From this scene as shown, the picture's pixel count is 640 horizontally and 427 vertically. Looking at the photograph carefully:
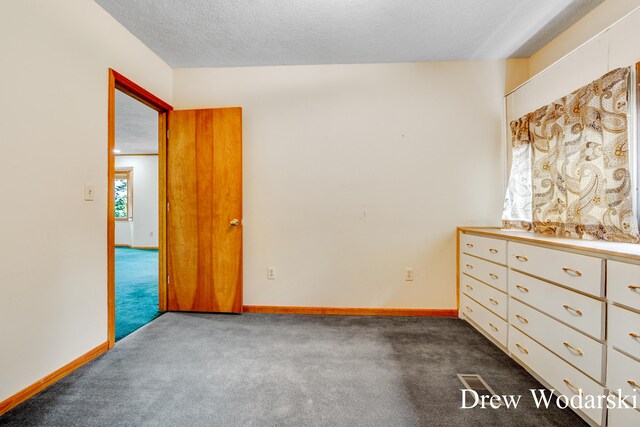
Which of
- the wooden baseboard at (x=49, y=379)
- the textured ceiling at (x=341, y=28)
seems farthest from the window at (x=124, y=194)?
A: the wooden baseboard at (x=49, y=379)

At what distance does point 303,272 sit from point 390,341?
3.48 ft

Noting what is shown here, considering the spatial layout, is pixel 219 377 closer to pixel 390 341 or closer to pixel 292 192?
pixel 390 341

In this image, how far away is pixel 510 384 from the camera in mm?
1686

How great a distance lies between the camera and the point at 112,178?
2168 millimetres

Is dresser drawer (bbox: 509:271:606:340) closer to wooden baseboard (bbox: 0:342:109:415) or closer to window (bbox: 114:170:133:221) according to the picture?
wooden baseboard (bbox: 0:342:109:415)

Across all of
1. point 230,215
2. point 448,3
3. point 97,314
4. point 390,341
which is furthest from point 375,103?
point 97,314

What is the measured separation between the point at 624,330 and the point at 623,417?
373 mm

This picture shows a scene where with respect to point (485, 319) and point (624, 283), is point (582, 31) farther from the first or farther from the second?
point (485, 319)

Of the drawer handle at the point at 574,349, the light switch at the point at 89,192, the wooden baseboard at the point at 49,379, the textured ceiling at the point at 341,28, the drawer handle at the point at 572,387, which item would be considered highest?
the textured ceiling at the point at 341,28

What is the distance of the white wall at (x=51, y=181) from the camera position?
149cm

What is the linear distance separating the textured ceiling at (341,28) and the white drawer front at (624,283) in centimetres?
188

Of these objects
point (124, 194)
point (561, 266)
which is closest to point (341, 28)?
point (561, 266)

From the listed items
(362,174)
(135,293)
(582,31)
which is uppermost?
(582,31)

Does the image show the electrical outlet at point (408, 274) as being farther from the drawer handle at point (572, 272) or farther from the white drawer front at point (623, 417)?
the white drawer front at point (623, 417)
